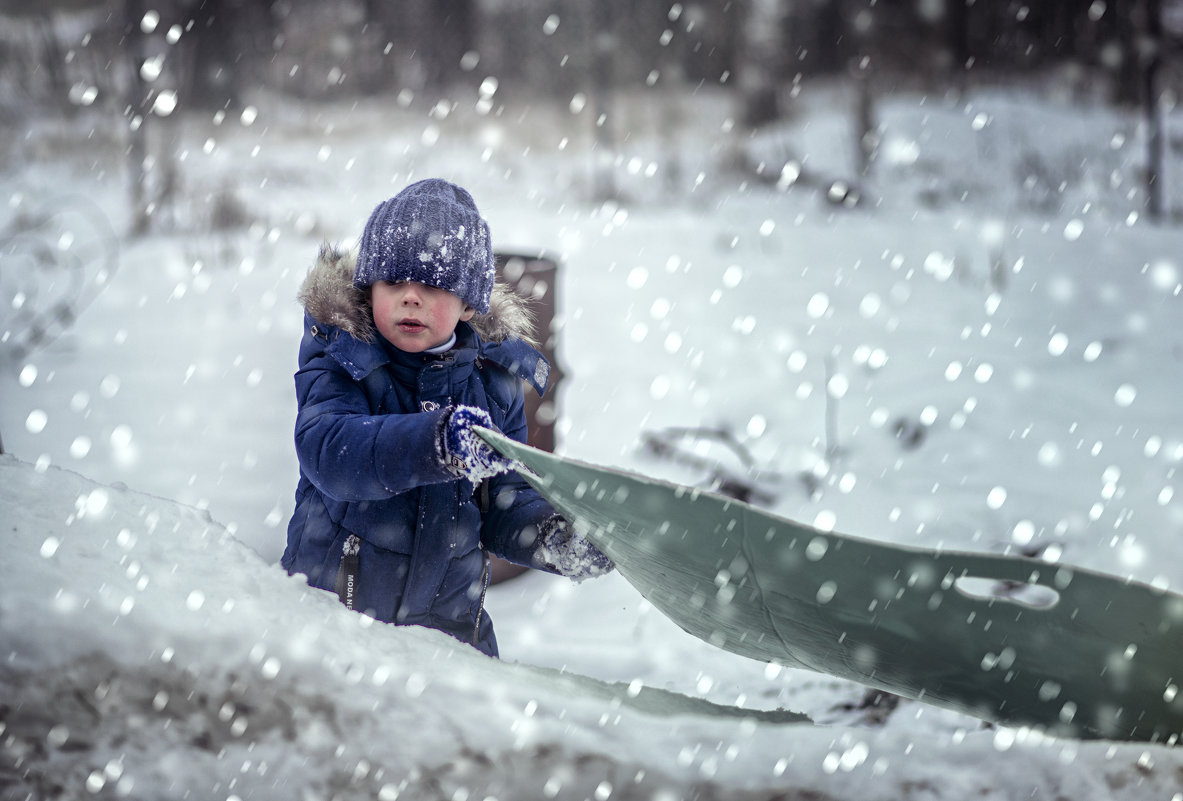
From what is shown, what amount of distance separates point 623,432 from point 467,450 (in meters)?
2.70

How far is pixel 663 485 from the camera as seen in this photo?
1198 mm

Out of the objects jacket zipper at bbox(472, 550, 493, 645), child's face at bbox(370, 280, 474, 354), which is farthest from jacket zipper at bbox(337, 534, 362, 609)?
child's face at bbox(370, 280, 474, 354)

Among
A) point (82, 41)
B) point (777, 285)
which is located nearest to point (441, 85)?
point (82, 41)

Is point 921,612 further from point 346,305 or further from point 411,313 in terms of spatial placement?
point 346,305

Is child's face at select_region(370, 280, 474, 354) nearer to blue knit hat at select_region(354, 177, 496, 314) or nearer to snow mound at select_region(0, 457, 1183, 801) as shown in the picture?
blue knit hat at select_region(354, 177, 496, 314)

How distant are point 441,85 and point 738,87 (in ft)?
27.9

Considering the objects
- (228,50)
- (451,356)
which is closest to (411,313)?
(451,356)

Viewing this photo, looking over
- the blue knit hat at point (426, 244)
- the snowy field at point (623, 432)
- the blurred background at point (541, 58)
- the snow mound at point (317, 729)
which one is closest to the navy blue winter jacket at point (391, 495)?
the blue knit hat at point (426, 244)

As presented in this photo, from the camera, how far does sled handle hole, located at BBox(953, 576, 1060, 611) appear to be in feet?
3.41

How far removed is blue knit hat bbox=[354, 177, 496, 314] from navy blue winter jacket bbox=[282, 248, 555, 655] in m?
0.11

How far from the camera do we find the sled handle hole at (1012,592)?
1.04m

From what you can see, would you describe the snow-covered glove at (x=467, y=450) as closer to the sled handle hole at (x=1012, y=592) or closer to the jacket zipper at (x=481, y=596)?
the jacket zipper at (x=481, y=596)

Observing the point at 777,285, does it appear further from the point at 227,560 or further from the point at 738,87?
the point at 738,87

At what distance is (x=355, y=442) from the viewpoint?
154 cm
